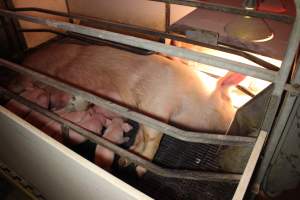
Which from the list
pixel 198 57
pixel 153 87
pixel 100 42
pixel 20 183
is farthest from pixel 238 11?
pixel 20 183

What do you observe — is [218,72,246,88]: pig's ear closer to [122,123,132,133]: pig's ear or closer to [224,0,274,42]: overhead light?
[224,0,274,42]: overhead light

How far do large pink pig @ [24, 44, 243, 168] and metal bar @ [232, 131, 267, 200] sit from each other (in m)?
0.62

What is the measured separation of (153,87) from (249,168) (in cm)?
84

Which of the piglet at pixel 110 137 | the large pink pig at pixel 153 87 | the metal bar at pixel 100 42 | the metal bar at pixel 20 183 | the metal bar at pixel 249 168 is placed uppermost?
the metal bar at pixel 249 168

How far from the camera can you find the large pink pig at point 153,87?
141cm

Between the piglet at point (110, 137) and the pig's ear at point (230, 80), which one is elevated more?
the pig's ear at point (230, 80)

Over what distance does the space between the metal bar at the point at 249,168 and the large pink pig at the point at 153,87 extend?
623 mm

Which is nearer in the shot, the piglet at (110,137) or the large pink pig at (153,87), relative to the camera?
the piglet at (110,137)

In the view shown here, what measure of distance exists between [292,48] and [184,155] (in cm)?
97

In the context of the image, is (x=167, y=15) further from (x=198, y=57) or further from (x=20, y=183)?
(x=20, y=183)

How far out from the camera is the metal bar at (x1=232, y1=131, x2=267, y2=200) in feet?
2.29

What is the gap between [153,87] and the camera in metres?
1.49

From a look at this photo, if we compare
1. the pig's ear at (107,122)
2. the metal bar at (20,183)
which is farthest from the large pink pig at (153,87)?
the metal bar at (20,183)

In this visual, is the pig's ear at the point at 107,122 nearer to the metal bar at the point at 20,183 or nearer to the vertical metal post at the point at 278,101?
the metal bar at the point at 20,183
